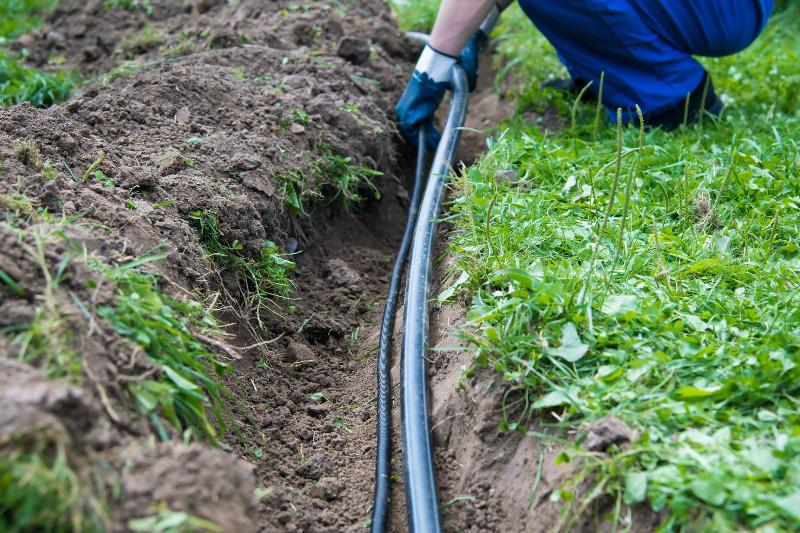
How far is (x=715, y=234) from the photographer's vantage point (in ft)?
8.18

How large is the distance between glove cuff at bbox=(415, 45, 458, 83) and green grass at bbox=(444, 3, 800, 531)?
443mm

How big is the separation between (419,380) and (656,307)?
2.34 feet

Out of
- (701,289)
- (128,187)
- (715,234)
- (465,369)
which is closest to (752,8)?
(715,234)

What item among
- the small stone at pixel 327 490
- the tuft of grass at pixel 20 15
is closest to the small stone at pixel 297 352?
the small stone at pixel 327 490

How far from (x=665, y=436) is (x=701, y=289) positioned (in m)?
0.65

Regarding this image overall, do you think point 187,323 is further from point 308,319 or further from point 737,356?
point 737,356

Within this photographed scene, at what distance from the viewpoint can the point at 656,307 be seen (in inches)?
81.2

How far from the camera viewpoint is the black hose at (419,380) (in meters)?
1.87

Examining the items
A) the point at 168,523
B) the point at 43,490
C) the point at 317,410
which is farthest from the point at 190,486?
the point at 317,410

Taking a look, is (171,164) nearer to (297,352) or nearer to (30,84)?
(297,352)

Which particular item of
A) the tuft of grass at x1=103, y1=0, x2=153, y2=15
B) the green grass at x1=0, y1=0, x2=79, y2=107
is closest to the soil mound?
the green grass at x1=0, y1=0, x2=79, y2=107

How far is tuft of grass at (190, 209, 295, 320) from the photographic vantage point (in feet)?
8.14

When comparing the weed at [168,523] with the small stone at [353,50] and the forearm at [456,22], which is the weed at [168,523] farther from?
the small stone at [353,50]

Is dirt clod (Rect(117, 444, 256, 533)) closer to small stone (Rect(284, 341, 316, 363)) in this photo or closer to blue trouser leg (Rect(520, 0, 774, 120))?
small stone (Rect(284, 341, 316, 363))
